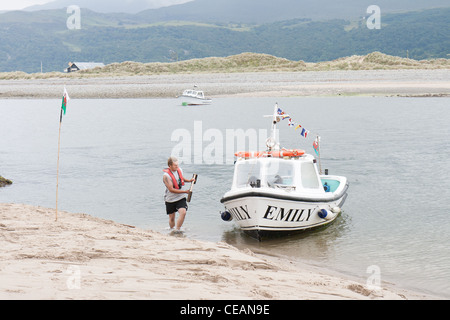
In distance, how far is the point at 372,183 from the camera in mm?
18547

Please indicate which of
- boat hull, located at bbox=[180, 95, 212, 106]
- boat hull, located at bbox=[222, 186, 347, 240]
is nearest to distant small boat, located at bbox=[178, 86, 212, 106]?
boat hull, located at bbox=[180, 95, 212, 106]

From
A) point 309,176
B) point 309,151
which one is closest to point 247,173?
point 309,176

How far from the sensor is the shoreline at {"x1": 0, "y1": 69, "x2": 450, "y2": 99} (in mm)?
50562

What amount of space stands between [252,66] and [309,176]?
7063 cm

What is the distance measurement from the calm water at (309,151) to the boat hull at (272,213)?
0.28 m

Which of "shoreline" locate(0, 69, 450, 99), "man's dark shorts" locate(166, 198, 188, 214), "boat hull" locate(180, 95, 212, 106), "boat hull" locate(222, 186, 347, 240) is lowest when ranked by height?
"boat hull" locate(222, 186, 347, 240)

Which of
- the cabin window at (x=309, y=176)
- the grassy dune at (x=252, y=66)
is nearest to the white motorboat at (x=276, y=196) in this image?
the cabin window at (x=309, y=176)

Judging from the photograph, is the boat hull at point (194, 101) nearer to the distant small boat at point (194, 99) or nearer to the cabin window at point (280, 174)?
the distant small boat at point (194, 99)

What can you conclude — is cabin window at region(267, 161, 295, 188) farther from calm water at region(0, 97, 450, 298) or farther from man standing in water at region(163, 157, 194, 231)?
man standing in water at region(163, 157, 194, 231)

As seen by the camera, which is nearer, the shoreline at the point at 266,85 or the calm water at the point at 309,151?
the calm water at the point at 309,151

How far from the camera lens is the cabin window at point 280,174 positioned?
12586mm

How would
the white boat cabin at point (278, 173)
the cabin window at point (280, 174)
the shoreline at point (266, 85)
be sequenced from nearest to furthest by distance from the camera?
the white boat cabin at point (278, 173) → the cabin window at point (280, 174) → the shoreline at point (266, 85)
